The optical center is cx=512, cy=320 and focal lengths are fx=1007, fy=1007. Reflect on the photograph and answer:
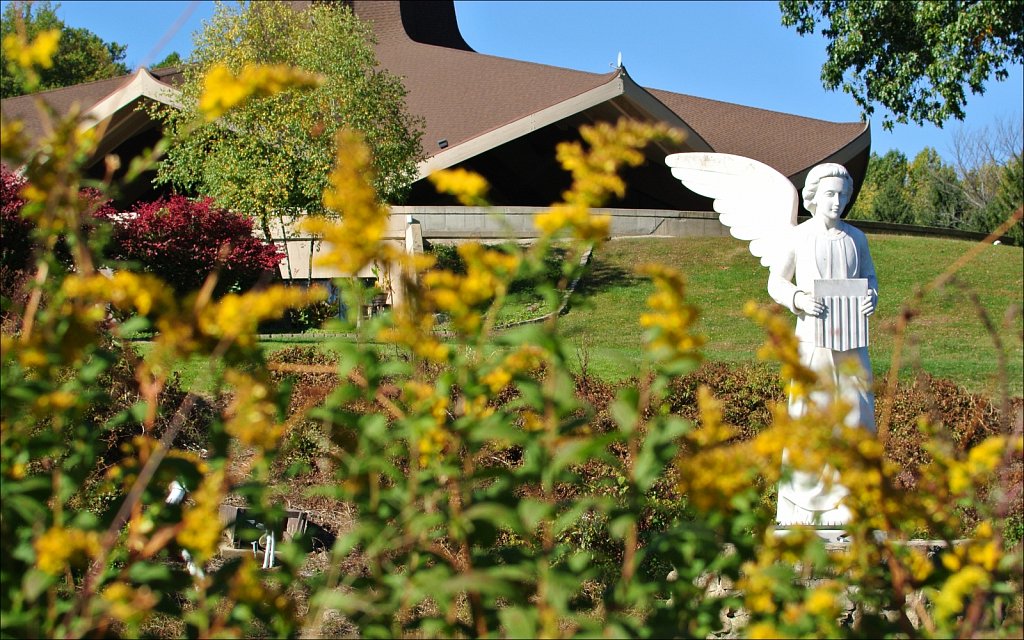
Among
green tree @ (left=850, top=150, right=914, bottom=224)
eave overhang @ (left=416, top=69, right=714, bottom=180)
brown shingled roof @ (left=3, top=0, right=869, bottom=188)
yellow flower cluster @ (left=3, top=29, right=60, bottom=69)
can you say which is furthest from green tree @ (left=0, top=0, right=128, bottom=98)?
yellow flower cluster @ (left=3, top=29, right=60, bottom=69)

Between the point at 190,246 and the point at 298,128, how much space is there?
10.2 feet

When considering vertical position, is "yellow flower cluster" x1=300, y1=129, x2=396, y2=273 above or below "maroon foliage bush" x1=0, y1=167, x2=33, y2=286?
below

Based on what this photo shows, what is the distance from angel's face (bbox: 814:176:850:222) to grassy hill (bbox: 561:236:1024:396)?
4.21 m

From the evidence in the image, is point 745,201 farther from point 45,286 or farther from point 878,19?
point 878,19

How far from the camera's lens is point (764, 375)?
8898 mm

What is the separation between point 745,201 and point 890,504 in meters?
4.58

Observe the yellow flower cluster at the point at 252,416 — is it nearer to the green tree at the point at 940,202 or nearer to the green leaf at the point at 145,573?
the green leaf at the point at 145,573

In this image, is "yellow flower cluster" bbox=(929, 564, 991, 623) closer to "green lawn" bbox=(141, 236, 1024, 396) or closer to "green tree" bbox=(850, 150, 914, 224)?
"green lawn" bbox=(141, 236, 1024, 396)

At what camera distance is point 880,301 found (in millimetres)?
15469

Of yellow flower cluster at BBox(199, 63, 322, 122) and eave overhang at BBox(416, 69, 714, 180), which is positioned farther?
eave overhang at BBox(416, 69, 714, 180)

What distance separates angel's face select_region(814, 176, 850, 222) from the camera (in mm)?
5273

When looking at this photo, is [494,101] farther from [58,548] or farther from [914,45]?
[58,548]

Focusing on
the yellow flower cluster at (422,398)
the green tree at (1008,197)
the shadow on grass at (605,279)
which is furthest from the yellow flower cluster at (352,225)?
the green tree at (1008,197)

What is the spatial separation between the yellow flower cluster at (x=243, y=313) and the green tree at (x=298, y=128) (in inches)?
551
